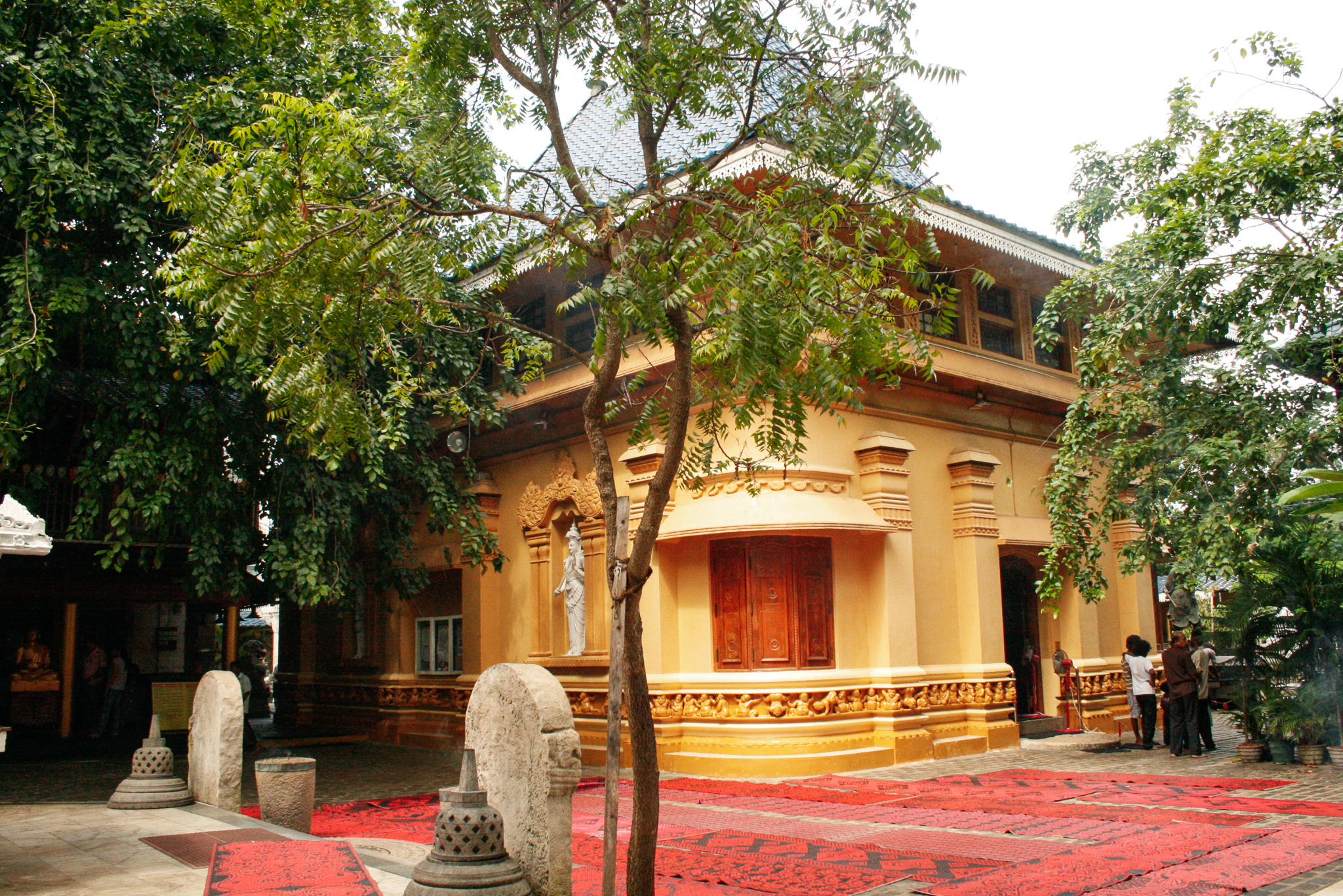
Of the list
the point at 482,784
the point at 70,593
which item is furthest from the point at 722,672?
the point at 70,593

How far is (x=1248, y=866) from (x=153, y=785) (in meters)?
9.23

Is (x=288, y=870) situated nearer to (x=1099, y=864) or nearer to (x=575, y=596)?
(x=1099, y=864)

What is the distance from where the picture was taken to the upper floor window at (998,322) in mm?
14727

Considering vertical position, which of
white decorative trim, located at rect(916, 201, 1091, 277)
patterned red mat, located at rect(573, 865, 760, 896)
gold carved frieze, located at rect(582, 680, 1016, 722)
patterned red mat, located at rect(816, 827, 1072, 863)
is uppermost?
→ white decorative trim, located at rect(916, 201, 1091, 277)

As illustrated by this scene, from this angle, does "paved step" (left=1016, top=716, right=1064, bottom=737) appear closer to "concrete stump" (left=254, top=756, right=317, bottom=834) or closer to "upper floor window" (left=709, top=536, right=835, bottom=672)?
"upper floor window" (left=709, top=536, right=835, bottom=672)

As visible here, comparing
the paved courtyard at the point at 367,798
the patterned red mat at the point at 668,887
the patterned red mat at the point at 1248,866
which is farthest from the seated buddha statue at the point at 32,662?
the patterned red mat at the point at 1248,866

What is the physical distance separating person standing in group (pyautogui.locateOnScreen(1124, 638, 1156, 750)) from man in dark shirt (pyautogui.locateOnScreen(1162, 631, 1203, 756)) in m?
0.82

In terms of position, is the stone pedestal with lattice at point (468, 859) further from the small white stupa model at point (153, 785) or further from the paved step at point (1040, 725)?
the paved step at point (1040, 725)

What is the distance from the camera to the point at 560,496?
14.3m

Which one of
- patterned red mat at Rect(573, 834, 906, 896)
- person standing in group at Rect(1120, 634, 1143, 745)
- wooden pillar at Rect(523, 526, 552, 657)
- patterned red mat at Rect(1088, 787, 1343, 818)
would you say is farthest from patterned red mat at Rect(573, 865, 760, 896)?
person standing in group at Rect(1120, 634, 1143, 745)

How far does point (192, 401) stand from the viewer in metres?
12.5

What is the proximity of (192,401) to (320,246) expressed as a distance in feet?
25.2

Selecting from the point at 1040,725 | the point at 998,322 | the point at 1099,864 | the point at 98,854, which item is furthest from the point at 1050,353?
the point at 98,854

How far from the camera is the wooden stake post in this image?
5168mm
